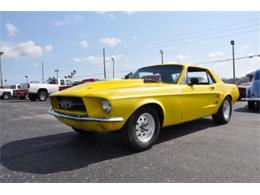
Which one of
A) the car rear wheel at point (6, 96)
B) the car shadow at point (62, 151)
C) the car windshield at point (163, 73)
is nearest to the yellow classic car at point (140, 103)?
the car windshield at point (163, 73)

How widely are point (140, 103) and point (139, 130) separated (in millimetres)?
520

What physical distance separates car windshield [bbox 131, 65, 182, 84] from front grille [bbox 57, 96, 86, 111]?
1.74 m

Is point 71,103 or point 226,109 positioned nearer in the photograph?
point 71,103

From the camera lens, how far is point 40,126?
625cm

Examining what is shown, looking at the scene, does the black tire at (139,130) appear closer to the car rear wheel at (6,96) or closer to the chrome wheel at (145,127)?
the chrome wheel at (145,127)

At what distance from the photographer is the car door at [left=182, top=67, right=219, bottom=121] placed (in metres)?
4.60

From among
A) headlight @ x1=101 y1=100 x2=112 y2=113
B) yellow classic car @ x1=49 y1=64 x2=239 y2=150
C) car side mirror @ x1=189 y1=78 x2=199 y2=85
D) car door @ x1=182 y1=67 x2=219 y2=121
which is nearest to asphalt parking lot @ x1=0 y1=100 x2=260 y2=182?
yellow classic car @ x1=49 y1=64 x2=239 y2=150

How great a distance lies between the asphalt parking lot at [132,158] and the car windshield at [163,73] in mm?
1272

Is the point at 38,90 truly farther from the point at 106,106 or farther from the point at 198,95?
the point at 106,106

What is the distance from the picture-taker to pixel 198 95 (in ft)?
16.2

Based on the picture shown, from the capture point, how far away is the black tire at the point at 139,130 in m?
3.57

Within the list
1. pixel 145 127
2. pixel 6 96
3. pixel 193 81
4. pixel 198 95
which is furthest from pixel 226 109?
pixel 6 96

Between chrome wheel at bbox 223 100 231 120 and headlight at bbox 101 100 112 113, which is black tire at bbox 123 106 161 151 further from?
chrome wheel at bbox 223 100 231 120

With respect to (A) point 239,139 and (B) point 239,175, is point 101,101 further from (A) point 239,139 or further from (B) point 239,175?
(A) point 239,139
